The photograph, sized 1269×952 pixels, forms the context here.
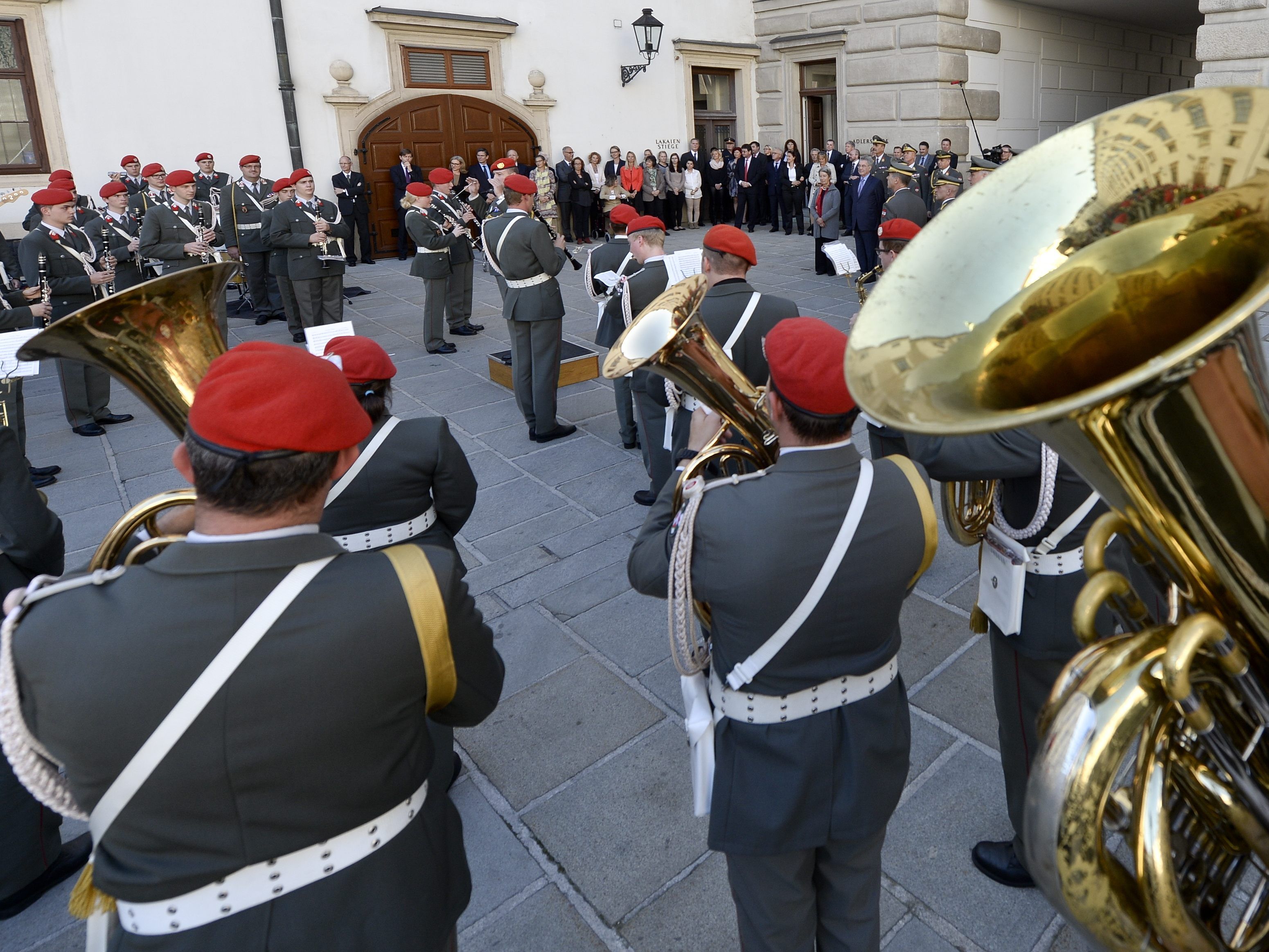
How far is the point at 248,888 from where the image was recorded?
131 cm

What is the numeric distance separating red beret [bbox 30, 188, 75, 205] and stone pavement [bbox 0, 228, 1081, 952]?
2241 mm

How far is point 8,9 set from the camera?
10.2 metres

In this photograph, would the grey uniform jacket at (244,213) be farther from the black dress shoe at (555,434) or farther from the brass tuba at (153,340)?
the brass tuba at (153,340)

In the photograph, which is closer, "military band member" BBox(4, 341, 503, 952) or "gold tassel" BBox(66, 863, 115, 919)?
"military band member" BBox(4, 341, 503, 952)

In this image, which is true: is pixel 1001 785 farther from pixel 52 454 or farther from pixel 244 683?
pixel 52 454

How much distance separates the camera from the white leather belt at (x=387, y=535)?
254cm

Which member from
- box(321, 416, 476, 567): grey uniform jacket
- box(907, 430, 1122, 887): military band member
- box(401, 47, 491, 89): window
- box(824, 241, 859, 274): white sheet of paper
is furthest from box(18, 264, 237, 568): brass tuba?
box(401, 47, 491, 89): window

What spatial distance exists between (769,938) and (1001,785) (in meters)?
1.17

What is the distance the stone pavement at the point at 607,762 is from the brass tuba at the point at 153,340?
1.39 metres

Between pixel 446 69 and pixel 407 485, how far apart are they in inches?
511

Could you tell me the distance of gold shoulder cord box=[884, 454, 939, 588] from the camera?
5.95 feet

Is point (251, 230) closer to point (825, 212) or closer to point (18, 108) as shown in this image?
point (18, 108)

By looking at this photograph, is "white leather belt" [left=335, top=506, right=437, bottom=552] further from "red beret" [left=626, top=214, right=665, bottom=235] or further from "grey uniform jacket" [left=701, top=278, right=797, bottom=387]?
"red beret" [left=626, top=214, right=665, bottom=235]

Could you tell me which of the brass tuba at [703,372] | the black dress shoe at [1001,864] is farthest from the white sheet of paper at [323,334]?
the black dress shoe at [1001,864]
